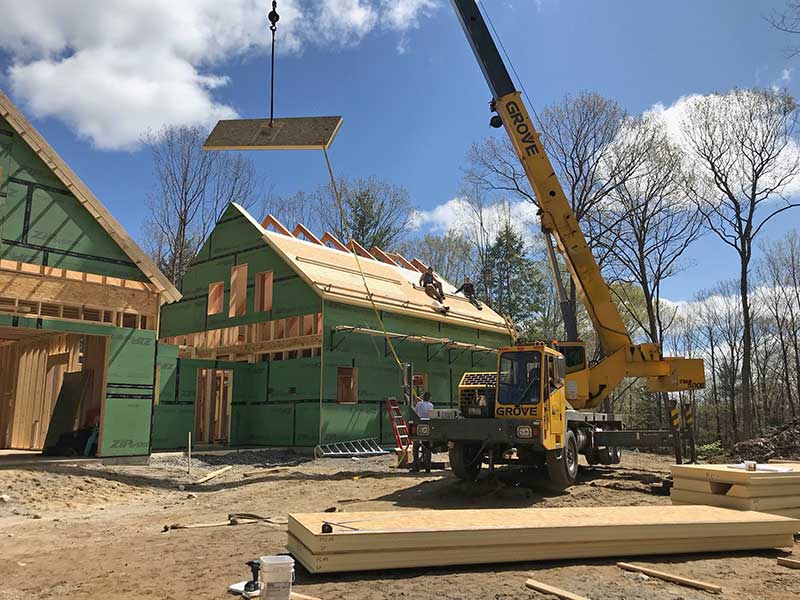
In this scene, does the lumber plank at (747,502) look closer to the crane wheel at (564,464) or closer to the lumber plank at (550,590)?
the crane wheel at (564,464)

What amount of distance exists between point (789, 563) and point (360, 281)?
1657cm

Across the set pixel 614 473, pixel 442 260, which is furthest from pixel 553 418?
pixel 442 260

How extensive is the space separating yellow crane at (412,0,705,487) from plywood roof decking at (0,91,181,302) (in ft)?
25.5

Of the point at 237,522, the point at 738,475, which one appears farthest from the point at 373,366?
the point at 738,475

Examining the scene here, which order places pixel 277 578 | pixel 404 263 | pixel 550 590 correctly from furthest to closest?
1. pixel 404 263
2. pixel 550 590
3. pixel 277 578

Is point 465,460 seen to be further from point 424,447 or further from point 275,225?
point 275,225

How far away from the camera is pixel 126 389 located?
45.2 feet

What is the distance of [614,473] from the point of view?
1382cm

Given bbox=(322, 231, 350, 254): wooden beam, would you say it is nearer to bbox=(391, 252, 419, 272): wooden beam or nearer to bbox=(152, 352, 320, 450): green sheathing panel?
bbox=(391, 252, 419, 272): wooden beam

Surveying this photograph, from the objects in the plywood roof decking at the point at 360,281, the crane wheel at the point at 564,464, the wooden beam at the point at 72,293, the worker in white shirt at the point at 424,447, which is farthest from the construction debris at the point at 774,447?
the wooden beam at the point at 72,293

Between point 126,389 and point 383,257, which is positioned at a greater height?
point 383,257

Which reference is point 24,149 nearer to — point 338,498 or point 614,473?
point 338,498

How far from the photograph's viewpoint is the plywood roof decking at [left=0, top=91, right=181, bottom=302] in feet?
41.9

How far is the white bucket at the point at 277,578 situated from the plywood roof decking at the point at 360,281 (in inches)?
550
